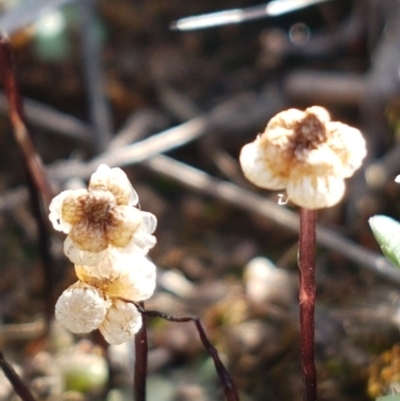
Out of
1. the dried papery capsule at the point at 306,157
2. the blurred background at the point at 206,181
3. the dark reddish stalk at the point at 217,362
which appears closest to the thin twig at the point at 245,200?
the blurred background at the point at 206,181

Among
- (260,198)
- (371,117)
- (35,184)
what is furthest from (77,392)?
(371,117)

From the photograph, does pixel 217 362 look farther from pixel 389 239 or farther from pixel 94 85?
pixel 94 85

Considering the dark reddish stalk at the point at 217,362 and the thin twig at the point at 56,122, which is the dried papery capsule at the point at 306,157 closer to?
A: the dark reddish stalk at the point at 217,362

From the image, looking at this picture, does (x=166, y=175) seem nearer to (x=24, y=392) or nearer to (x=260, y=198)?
(x=260, y=198)

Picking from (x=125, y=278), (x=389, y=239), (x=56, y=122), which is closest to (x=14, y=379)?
(x=125, y=278)

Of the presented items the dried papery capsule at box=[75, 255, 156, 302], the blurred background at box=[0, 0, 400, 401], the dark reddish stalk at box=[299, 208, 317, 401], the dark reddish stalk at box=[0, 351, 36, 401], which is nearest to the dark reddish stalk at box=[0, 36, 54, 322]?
the blurred background at box=[0, 0, 400, 401]

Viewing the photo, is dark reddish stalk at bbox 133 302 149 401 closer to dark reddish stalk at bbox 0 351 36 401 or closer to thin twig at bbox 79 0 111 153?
dark reddish stalk at bbox 0 351 36 401
